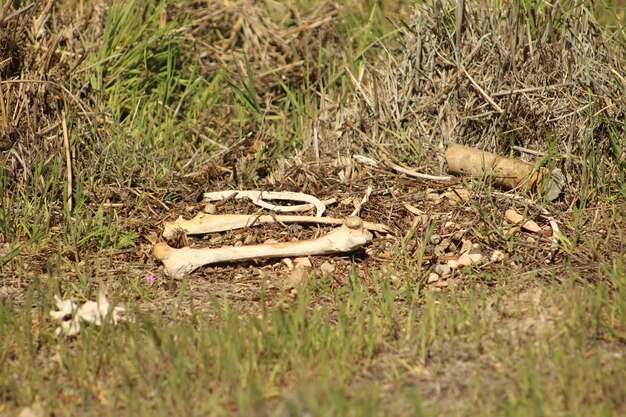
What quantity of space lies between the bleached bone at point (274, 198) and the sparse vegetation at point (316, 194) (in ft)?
0.27

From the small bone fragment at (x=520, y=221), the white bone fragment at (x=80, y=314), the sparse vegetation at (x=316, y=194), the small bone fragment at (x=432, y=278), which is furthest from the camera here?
the small bone fragment at (x=520, y=221)

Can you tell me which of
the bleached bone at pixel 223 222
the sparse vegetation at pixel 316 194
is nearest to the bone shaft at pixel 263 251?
the sparse vegetation at pixel 316 194

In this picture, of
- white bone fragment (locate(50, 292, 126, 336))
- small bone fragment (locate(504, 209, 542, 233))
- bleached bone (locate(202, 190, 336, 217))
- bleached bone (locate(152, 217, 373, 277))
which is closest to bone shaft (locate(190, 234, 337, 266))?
bleached bone (locate(152, 217, 373, 277))

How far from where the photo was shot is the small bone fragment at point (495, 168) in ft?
15.7

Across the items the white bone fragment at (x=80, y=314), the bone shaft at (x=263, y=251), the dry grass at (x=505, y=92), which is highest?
the dry grass at (x=505, y=92)

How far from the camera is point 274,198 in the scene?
16.6 feet

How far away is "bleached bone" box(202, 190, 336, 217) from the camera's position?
16.2ft

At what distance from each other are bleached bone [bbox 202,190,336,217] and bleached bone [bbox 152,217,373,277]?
0.40m

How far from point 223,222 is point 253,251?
0.40 m

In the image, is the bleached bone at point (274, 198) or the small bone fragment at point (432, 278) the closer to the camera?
the small bone fragment at point (432, 278)

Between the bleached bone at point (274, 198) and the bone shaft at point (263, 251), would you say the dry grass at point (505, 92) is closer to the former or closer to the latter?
the bleached bone at point (274, 198)

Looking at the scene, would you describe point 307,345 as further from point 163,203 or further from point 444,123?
point 444,123

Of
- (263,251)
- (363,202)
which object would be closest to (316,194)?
→ (363,202)

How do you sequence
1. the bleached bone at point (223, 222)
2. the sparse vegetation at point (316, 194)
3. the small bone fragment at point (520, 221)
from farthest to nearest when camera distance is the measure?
1. the bleached bone at point (223, 222)
2. the small bone fragment at point (520, 221)
3. the sparse vegetation at point (316, 194)
